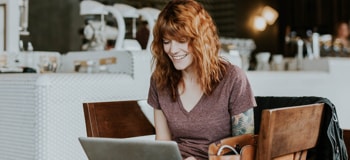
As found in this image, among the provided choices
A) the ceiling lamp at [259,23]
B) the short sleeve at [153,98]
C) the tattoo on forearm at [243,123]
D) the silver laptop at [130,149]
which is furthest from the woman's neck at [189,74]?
the ceiling lamp at [259,23]

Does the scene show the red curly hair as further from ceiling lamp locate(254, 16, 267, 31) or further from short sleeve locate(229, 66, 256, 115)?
ceiling lamp locate(254, 16, 267, 31)

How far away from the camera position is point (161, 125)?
2.25 metres

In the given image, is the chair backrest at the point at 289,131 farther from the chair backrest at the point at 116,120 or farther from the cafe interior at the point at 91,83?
the chair backrest at the point at 116,120

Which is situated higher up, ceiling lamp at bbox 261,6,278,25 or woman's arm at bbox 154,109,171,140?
ceiling lamp at bbox 261,6,278,25

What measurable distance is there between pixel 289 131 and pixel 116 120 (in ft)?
2.57

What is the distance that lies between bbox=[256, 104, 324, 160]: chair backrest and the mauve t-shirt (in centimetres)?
22

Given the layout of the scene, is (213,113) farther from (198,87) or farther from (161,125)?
(161,125)

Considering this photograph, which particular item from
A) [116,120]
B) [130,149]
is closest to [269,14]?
[116,120]

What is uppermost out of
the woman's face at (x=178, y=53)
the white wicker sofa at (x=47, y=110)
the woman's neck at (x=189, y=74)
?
the woman's face at (x=178, y=53)

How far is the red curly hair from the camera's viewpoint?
2.04m

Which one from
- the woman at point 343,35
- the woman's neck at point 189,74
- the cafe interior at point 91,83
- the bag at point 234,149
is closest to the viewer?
the bag at point 234,149

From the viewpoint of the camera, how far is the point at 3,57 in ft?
12.9

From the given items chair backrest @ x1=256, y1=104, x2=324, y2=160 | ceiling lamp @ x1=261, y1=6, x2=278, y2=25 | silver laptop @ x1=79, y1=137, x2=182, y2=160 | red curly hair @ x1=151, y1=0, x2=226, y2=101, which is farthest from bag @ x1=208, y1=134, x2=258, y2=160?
ceiling lamp @ x1=261, y1=6, x2=278, y2=25

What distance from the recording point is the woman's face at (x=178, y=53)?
2070 mm
